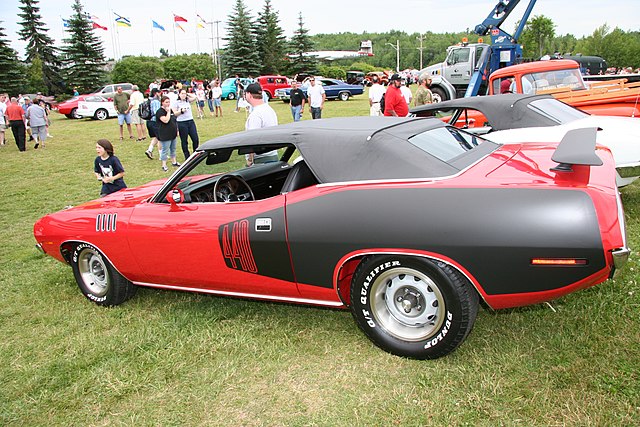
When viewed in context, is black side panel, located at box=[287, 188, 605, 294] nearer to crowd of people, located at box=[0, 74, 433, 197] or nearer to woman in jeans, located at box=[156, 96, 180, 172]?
crowd of people, located at box=[0, 74, 433, 197]

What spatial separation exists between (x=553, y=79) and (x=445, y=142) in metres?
6.41

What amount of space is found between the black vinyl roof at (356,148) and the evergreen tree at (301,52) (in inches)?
2060

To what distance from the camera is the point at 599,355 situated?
110 inches

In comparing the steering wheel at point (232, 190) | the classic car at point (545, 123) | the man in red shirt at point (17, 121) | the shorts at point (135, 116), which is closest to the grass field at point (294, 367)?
the steering wheel at point (232, 190)

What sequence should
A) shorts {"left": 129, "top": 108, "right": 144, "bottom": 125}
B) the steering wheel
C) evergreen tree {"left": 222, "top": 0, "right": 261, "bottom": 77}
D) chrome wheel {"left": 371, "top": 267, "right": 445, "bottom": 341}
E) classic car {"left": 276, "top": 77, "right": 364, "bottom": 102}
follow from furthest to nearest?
evergreen tree {"left": 222, "top": 0, "right": 261, "bottom": 77} < classic car {"left": 276, "top": 77, "right": 364, "bottom": 102} < shorts {"left": 129, "top": 108, "right": 144, "bottom": 125} < the steering wheel < chrome wheel {"left": 371, "top": 267, "right": 445, "bottom": 341}

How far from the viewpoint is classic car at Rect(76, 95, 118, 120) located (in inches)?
944

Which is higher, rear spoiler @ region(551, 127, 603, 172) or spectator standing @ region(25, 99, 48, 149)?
spectator standing @ region(25, 99, 48, 149)

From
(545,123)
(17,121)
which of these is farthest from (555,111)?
(17,121)

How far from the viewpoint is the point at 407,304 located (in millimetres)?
2893

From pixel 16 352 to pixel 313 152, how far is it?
2.56 m

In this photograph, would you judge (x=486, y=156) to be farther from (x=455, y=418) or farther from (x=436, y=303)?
(x=455, y=418)

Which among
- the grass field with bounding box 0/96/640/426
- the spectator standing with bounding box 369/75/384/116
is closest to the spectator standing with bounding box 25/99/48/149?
the spectator standing with bounding box 369/75/384/116

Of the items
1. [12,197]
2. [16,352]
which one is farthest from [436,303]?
[12,197]

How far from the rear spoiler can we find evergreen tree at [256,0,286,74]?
5307cm
